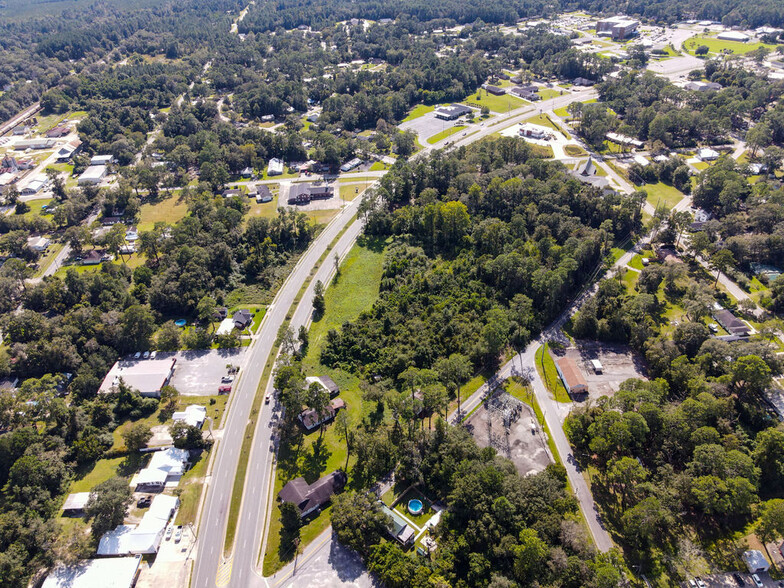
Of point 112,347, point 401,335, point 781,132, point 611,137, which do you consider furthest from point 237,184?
point 781,132

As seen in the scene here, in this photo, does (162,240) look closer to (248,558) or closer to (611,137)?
(248,558)

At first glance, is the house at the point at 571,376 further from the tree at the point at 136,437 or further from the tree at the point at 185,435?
the tree at the point at 136,437

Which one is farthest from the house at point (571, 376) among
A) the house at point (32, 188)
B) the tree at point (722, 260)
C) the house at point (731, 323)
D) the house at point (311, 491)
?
the house at point (32, 188)

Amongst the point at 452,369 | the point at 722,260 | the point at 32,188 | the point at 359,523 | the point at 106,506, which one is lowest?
the point at 359,523

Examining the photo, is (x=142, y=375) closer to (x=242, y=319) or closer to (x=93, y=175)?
(x=242, y=319)

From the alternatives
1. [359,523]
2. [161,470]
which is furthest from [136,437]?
[359,523]

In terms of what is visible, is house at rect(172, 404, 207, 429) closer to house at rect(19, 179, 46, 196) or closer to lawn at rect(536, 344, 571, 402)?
lawn at rect(536, 344, 571, 402)

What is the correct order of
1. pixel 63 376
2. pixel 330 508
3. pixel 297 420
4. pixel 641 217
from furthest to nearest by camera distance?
pixel 641 217 < pixel 63 376 < pixel 297 420 < pixel 330 508
